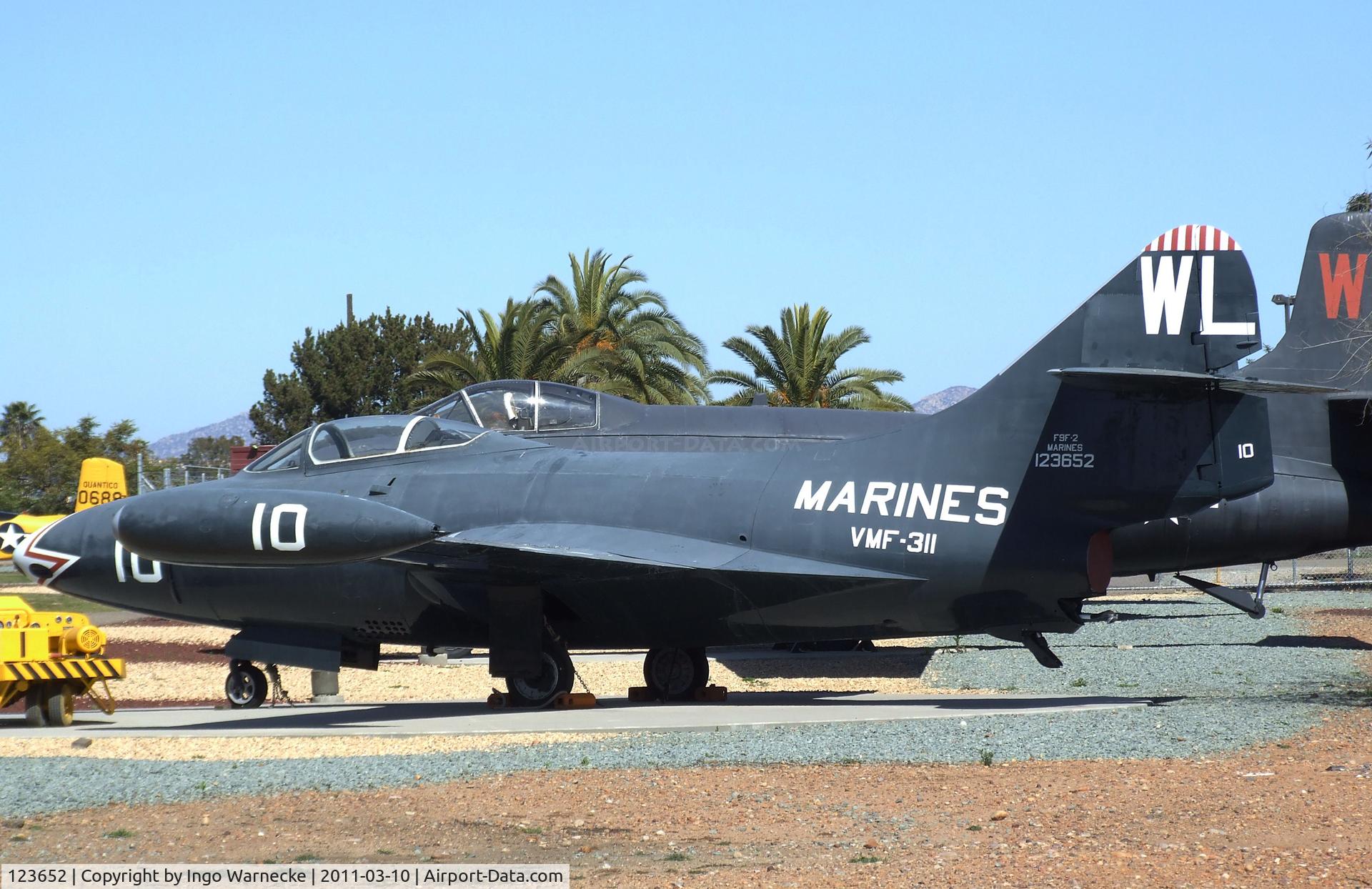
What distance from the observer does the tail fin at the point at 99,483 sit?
2489cm

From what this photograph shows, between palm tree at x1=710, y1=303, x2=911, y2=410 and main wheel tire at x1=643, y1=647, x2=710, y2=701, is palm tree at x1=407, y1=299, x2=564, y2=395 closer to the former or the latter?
palm tree at x1=710, y1=303, x2=911, y2=410

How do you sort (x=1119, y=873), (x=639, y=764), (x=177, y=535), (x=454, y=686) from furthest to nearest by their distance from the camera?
(x=454, y=686), (x=177, y=535), (x=639, y=764), (x=1119, y=873)

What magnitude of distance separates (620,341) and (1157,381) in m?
26.1

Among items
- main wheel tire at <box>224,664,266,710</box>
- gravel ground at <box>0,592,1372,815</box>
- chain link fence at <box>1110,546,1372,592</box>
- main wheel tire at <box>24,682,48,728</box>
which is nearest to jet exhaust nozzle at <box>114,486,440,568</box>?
gravel ground at <box>0,592,1372,815</box>

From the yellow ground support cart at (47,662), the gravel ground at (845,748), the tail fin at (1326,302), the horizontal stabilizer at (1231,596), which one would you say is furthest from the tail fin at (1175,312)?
the yellow ground support cart at (47,662)

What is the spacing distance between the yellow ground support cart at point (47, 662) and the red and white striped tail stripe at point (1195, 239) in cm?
1280

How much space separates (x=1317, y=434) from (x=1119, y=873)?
46.1 ft

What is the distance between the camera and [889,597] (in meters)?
14.7

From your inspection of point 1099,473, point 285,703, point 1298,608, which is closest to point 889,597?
point 1099,473

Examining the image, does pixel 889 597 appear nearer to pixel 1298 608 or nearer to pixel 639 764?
pixel 639 764

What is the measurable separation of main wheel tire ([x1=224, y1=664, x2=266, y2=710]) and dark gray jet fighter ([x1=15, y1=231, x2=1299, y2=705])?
0.78 meters

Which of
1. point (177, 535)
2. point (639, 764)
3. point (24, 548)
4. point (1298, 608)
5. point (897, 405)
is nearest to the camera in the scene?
point (639, 764)

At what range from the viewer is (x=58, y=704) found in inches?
608

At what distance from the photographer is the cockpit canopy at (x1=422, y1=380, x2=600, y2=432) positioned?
17297 millimetres
